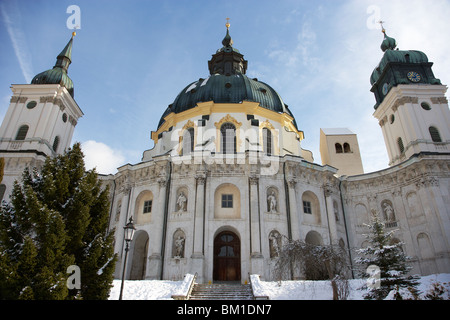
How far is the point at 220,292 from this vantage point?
17562mm

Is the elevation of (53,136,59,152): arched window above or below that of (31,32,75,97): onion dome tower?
below

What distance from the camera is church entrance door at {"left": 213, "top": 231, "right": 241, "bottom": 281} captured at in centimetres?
2353

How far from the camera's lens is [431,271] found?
23875mm

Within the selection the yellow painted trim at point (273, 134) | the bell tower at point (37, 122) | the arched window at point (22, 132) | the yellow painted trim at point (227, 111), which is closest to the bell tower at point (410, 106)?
the yellow painted trim at point (227, 111)

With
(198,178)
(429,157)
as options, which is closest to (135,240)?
(198,178)

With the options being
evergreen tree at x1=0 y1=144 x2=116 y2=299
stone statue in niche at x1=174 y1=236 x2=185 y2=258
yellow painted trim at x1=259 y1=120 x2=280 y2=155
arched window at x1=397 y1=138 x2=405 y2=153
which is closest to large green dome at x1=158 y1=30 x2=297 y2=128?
yellow painted trim at x1=259 y1=120 x2=280 y2=155

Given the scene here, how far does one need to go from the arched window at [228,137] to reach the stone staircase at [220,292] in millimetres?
13134

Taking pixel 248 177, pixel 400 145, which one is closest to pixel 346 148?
pixel 400 145

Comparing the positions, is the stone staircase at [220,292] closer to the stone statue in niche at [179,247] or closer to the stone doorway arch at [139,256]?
the stone statue in niche at [179,247]

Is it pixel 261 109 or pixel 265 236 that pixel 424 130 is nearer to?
pixel 261 109

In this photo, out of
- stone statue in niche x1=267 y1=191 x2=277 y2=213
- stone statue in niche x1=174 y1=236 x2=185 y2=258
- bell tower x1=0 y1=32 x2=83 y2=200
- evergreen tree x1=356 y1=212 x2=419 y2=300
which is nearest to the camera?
evergreen tree x1=356 y1=212 x2=419 y2=300

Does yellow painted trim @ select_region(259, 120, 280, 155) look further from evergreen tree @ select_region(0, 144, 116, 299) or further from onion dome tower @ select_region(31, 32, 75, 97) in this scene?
onion dome tower @ select_region(31, 32, 75, 97)

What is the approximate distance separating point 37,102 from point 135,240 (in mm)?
17565
